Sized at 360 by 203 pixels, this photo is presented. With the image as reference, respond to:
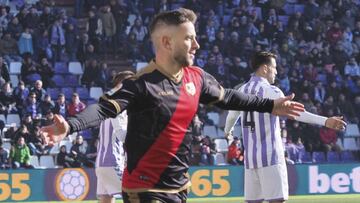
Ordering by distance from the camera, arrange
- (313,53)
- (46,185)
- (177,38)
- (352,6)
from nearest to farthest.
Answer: (177,38), (46,185), (313,53), (352,6)

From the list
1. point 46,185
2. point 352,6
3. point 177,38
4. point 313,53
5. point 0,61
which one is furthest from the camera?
point 352,6

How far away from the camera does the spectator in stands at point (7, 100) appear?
865 inches

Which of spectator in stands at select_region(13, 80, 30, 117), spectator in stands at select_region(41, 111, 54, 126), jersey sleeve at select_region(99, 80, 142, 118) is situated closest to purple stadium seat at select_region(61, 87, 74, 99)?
spectator in stands at select_region(13, 80, 30, 117)

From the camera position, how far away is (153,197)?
5.91m

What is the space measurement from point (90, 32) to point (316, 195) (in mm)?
8606

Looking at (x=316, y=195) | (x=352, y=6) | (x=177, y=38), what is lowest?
(x=316, y=195)

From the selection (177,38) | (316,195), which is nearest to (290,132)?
(316,195)

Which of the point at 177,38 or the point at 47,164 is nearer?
the point at 177,38

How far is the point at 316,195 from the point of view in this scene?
19922 millimetres

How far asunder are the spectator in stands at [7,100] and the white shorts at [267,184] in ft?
40.1

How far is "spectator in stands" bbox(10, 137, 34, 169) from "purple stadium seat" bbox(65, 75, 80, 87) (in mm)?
4356

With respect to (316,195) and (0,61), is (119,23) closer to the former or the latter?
(0,61)

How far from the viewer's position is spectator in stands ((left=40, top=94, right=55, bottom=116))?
21680 millimetres

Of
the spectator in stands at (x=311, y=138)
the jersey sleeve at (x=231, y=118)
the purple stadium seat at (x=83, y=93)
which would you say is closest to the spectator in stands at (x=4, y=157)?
the purple stadium seat at (x=83, y=93)
